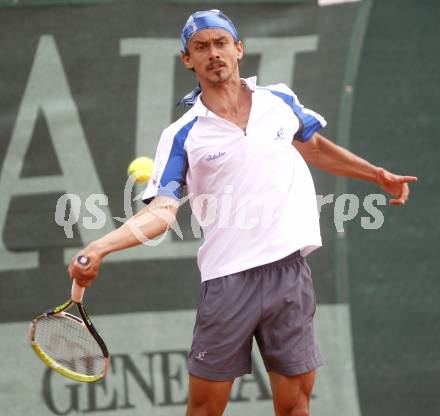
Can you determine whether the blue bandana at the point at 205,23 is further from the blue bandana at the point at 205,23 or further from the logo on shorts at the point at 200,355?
the logo on shorts at the point at 200,355

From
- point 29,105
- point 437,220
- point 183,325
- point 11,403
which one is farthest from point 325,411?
point 29,105

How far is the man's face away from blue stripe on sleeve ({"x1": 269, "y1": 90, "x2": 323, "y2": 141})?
239mm

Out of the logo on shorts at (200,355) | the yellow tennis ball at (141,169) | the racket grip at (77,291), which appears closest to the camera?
the racket grip at (77,291)

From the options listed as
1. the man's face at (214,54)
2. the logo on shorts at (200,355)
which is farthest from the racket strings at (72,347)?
the man's face at (214,54)

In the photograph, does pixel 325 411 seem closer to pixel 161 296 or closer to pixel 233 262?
pixel 161 296

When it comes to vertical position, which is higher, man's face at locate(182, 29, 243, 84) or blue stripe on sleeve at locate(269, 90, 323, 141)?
man's face at locate(182, 29, 243, 84)

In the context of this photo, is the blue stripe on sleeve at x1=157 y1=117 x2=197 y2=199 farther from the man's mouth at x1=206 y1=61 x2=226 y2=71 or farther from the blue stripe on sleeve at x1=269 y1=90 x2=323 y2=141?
the blue stripe on sleeve at x1=269 y1=90 x2=323 y2=141

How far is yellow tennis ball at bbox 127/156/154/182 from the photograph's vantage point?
14.2 ft

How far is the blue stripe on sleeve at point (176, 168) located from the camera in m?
3.31

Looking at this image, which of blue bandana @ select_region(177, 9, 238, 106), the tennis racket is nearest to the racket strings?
the tennis racket

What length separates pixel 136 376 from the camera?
4.60 metres

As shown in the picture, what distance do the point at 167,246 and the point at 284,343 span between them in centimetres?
139

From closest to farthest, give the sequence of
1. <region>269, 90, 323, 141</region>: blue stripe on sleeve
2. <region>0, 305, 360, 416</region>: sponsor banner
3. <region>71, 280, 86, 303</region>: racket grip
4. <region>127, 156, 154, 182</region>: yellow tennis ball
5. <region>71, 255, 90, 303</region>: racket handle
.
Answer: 1. <region>71, 255, 90, 303</region>: racket handle
2. <region>71, 280, 86, 303</region>: racket grip
3. <region>269, 90, 323, 141</region>: blue stripe on sleeve
4. <region>127, 156, 154, 182</region>: yellow tennis ball
5. <region>0, 305, 360, 416</region>: sponsor banner

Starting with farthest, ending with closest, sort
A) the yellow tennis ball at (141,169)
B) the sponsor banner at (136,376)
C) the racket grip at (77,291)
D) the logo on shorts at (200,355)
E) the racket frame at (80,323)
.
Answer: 1. the sponsor banner at (136,376)
2. the yellow tennis ball at (141,169)
3. the logo on shorts at (200,355)
4. the racket frame at (80,323)
5. the racket grip at (77,291)
